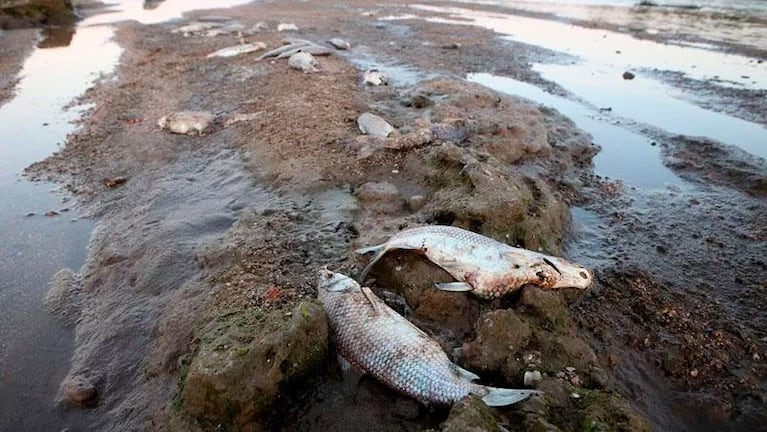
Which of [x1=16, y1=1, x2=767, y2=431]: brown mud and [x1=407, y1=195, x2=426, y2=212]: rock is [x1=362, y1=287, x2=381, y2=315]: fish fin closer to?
[x1=16, y1=1, x2=767, y2=431]: brown mud

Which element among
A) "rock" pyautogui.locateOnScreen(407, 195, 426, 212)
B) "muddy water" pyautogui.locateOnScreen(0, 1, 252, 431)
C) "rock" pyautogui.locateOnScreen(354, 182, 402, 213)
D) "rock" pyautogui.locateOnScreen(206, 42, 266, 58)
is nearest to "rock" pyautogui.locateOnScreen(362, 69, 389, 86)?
"rock" pyautogui.locateOnScreen(206, 42, 266, 58)

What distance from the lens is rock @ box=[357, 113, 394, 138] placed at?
774 centimetres

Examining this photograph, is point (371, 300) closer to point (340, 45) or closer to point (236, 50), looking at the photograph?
point (236, 50)

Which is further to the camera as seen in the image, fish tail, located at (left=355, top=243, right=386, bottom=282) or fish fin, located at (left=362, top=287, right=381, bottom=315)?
fish tail, located at (left=355, top=243, right=386, bottom=282)

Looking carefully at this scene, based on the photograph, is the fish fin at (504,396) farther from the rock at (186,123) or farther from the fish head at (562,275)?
the rock at (186,123)

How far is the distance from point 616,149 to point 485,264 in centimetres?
591

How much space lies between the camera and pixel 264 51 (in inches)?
565

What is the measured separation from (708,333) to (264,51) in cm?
1347

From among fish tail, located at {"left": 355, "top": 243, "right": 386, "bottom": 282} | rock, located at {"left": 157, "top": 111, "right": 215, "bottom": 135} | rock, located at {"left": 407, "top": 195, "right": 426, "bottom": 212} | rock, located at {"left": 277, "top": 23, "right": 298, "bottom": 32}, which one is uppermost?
fish tail, located at {"left": 355, "top": 243, "right": 386, "bottom": 282}

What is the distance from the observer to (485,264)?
418 cm

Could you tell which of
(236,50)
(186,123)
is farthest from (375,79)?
(236,50)

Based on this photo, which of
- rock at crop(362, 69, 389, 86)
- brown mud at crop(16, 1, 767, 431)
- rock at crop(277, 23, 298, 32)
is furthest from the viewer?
rock at crop(277, 23, 298, 32)

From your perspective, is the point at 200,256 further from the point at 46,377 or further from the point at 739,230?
the point at 739,230

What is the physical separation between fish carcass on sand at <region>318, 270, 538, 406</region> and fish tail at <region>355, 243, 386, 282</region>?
1.61 feet
